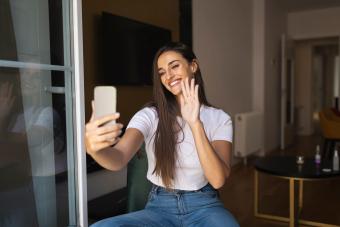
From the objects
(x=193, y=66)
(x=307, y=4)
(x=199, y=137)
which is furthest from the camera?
(x=307, y=4)

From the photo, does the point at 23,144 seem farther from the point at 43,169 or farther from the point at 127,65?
the point at 127,65

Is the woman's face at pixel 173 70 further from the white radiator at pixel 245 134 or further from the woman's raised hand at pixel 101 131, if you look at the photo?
the white radiator at pixel 245 134

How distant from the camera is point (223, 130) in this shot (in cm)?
149

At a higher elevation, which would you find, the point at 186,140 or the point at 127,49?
the point at 127,49

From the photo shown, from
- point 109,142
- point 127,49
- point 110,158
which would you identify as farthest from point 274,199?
point 109,142

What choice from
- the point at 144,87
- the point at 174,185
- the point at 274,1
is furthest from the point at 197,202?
the point at 274,1

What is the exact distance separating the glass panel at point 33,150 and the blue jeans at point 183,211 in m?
0.78

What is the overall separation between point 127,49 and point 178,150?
59.4 inches

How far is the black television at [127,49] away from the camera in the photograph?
8.50 feet

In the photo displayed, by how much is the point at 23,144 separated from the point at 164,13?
203 cm

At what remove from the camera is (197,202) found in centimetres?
143

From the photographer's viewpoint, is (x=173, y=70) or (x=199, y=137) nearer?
(x=199, y=137)

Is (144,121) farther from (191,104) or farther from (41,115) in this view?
(41,115)

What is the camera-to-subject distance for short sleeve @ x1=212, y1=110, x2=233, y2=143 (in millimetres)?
1481
